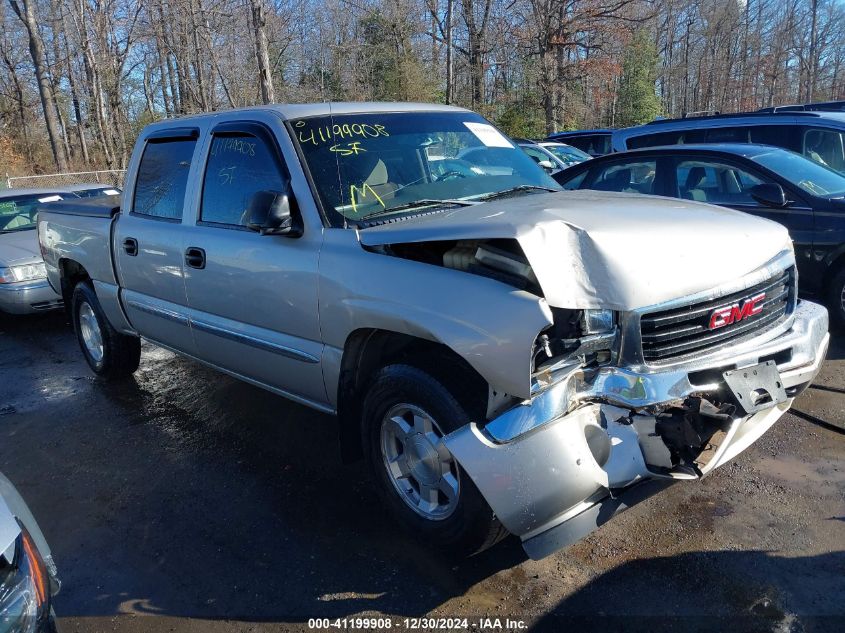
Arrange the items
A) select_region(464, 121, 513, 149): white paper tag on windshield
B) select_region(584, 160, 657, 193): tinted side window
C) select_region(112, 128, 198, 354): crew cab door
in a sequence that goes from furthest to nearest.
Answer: select_region(584, 160, 657, 193): tinted side window < select_region(112, 128, 198, 354): crew cab door < select_region(464, 121, 513, 149): white paper tag on windshield

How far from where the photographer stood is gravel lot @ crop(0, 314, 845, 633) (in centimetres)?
285

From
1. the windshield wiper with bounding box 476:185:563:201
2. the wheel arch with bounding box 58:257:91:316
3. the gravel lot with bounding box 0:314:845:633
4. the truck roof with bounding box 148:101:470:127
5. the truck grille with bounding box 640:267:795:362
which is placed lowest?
the gravel lot with bounding box 0:314:845:633

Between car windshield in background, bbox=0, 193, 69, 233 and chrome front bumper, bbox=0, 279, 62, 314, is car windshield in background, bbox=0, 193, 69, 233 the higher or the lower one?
the higher one

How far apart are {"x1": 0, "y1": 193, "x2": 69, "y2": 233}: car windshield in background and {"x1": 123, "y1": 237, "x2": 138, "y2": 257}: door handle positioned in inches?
205

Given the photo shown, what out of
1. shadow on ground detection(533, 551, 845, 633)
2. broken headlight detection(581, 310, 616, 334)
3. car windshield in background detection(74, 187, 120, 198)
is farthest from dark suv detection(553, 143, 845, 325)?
car windshield in background detection(74, 187, 120, 198)

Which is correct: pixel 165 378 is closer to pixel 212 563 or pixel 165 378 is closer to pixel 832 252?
pixel 212 563

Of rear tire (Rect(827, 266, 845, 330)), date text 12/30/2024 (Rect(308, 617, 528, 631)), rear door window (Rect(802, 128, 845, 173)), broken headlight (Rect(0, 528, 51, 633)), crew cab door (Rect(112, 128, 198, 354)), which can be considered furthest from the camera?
rear door window (Rect(802, 128, 845, 173))

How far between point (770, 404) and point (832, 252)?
375 cm

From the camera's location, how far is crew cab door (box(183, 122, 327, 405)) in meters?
3.60

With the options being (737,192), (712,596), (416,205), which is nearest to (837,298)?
(737,192)

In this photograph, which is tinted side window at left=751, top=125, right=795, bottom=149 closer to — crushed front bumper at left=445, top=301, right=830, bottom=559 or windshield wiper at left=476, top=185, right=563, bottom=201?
windshield wiper at left=476, top=185, right=563, bottom=201

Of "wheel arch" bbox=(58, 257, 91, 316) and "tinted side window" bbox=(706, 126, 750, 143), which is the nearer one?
"wheel arch" bbox=(58, 257, 91, 316)

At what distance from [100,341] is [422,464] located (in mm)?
4124

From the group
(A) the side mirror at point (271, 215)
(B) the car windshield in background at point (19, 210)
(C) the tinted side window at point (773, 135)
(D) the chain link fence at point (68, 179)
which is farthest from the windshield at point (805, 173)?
(D) the chain link fence at point (68, 179)
